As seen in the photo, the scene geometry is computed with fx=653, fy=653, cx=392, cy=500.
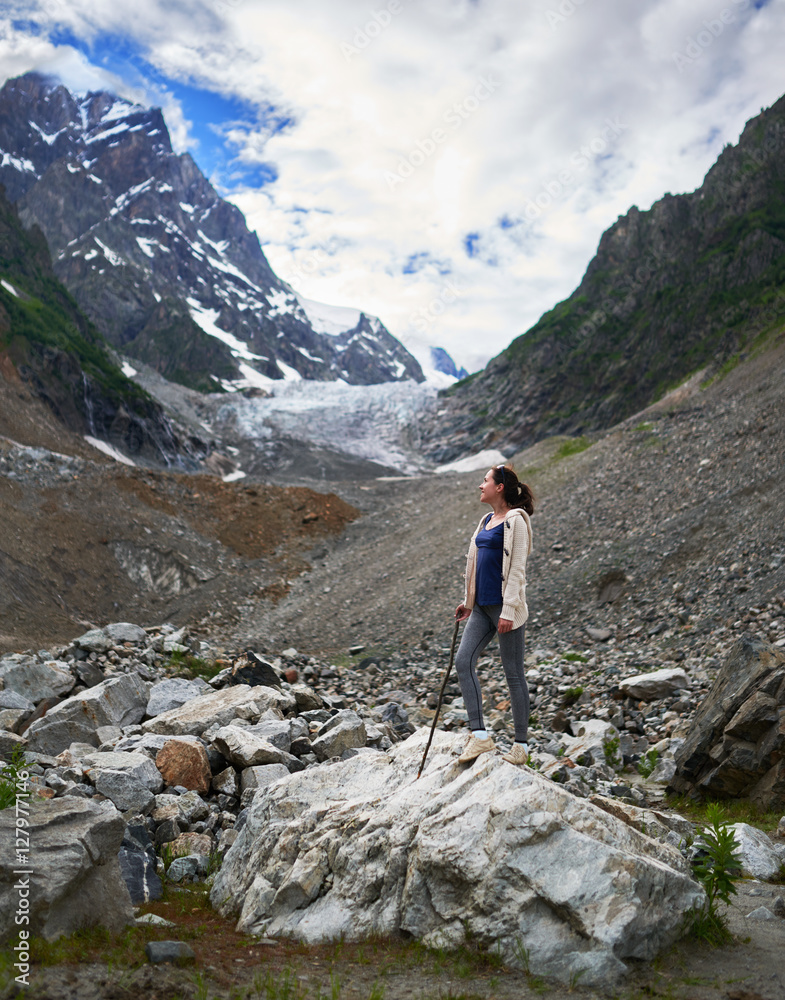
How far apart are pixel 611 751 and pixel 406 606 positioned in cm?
1046

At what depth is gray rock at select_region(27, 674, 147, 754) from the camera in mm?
8297

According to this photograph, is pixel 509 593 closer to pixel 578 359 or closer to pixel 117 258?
pixel 578 359

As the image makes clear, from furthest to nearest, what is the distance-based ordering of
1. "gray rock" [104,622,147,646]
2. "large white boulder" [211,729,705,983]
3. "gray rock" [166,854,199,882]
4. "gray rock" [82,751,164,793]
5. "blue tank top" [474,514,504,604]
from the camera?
"gray rock" [104,622,147,646], "gray rock" [82,751,164,793], "blue tank top" [474,514,504,604], "gray rock" [166,854,199,882], "large white boulder" [211,729,705,983]

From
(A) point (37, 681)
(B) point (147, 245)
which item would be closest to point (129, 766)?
(A) point (37, 681)

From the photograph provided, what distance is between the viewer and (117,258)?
167 m

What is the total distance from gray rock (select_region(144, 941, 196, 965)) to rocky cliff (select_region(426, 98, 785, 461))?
39016 millimetres

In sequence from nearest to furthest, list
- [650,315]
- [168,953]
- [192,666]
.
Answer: [168,953] < [192,666] < [650,315]

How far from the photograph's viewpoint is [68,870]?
13.3 feet

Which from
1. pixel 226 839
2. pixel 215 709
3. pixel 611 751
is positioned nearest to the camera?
pixel 226 839

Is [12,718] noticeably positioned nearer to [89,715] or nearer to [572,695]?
[89,715]

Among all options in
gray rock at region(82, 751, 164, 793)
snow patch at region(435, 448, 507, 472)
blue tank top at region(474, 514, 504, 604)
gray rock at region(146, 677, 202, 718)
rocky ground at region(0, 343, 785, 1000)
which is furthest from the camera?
snow patch at region(435, 448, 507, 472)

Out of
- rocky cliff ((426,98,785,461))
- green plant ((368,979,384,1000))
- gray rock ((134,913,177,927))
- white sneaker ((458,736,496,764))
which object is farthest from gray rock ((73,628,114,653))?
A: rocky cliff ((426,98,785,461))

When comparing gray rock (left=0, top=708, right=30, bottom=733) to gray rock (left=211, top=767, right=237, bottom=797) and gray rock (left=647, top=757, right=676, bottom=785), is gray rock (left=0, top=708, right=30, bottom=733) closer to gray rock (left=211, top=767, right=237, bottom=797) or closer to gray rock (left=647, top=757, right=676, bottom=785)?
gray rock (left=211, top=767, right=237, bottom=797)

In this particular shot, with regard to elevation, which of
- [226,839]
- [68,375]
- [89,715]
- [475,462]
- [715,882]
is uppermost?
[68,375]
